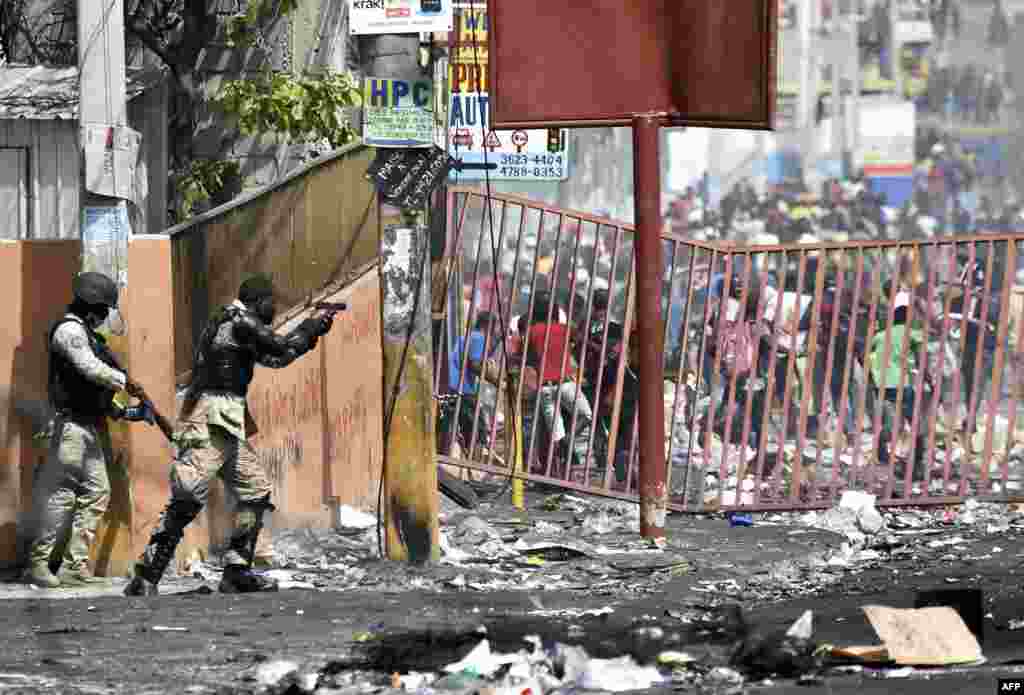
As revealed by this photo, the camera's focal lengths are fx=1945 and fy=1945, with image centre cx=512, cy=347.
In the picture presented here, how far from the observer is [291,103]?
47.4 feet

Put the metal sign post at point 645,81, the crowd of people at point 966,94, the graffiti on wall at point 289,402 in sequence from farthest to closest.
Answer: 1. the crowd of people at point 966,94
2. the graffiti on wall at point 289,402
3. the metal sign post at point 645,81

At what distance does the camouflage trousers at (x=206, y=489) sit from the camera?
952 cm

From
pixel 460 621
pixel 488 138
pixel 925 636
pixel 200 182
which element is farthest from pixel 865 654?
pixel 200 182

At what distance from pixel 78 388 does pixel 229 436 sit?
2.64 ft

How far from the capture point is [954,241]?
12742mm

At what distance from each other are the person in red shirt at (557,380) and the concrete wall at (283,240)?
140cm

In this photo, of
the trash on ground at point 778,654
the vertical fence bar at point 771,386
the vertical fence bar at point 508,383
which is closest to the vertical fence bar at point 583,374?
the vertical fence bar at point 508,383

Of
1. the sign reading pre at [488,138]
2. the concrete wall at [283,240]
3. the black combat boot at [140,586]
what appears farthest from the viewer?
the sign reading pre at [488,138]

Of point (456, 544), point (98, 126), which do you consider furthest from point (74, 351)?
point (456, 544)

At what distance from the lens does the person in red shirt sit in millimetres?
13344

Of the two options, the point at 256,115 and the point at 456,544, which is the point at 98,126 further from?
the point at 256,115

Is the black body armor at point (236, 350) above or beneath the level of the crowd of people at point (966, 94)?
beneath

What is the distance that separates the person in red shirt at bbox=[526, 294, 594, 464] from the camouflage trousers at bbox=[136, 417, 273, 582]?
3692mm

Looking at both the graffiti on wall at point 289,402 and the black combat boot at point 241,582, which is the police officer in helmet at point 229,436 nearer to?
the black combat boot at point 241,582
